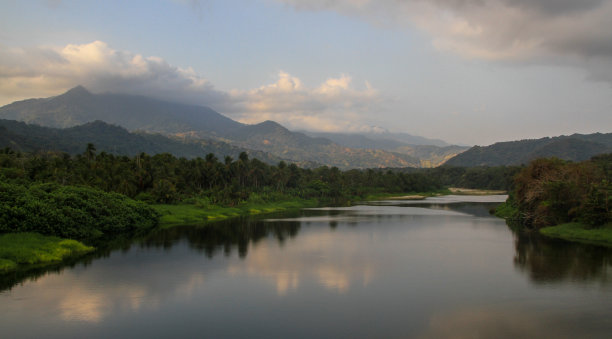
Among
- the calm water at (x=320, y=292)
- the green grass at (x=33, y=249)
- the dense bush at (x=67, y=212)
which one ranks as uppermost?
the dense bush at (x=67, y=212)

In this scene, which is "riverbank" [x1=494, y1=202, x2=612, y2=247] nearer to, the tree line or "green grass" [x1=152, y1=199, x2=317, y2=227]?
"green grass" [x1=152, y1=199, x2=317, y2=227]

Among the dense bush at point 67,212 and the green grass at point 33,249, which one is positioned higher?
the dense bush at point 67,212

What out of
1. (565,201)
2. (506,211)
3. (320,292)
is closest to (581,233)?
(565,201)

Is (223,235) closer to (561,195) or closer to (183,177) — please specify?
(183,177)

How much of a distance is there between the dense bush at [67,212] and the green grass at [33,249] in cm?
107

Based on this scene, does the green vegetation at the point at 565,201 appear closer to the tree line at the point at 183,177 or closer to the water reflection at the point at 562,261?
the water reflection at the point at 562,261

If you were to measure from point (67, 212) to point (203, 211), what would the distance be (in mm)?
31214

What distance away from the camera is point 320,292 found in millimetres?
25984

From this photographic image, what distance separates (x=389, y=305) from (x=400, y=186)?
140m

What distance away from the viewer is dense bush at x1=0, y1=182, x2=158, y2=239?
115 feet

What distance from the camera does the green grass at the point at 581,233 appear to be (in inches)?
1676

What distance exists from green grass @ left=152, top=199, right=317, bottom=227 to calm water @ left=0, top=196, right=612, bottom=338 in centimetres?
1843

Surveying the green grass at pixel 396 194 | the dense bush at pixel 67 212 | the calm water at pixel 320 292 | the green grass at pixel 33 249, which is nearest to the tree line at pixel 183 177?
the green grass at pixel 396 194

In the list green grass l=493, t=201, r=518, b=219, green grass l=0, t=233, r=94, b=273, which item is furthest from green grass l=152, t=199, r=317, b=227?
green grass l=493, t=201, r=518, b=219
